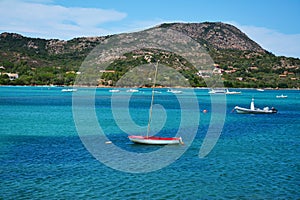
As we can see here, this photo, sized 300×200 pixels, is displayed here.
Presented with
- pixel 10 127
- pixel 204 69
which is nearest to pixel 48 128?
pixel 10 127

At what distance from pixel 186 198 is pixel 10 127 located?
29.1 metres

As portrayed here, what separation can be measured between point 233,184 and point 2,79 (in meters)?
178

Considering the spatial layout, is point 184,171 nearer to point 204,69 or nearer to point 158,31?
point 204,69

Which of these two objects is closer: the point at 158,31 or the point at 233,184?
the point at 233,184

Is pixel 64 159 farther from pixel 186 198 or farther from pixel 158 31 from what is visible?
pixel 158 31

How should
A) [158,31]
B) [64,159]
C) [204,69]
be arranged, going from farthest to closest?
[158,31] < [204,69] < [64,159]

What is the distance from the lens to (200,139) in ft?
120

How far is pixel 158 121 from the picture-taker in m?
52.1

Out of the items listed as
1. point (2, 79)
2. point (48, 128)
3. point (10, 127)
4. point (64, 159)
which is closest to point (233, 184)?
point (64, 159)

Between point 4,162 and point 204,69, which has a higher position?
point 204,69

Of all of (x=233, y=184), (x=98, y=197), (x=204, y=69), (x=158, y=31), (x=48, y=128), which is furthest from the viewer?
(x=158, y=31)

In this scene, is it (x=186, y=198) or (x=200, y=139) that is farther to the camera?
(x=200, y=139)

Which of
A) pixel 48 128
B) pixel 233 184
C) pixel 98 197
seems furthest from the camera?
pixel 48 128

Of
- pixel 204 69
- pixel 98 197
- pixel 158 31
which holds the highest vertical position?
pixel 158 31
